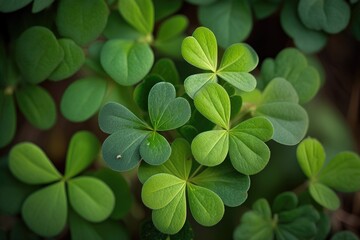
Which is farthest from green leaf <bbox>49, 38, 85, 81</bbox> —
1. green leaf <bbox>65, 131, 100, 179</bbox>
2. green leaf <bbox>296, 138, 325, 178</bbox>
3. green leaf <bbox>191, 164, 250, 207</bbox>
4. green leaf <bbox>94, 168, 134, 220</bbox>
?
green leaf <bbox>296, 138, 325, 178</bbox>

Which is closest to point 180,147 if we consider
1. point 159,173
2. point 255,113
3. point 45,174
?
point 159,173

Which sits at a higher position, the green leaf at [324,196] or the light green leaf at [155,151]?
the light green leaf at [155,151]

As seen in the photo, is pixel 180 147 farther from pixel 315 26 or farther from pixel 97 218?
pixel 315 26

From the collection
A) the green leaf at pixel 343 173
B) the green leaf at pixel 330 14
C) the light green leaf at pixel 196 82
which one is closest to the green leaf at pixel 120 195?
the light green leaf at pixel 196 82

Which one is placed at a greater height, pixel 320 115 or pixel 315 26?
pixel 315 26

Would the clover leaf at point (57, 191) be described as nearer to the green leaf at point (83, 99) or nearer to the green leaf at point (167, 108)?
the green leaf at point (83, 99)

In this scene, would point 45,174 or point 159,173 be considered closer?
point 159,173

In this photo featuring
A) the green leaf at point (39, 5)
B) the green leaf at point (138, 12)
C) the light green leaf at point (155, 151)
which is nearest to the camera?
the light green leaf at point (155, 151)
